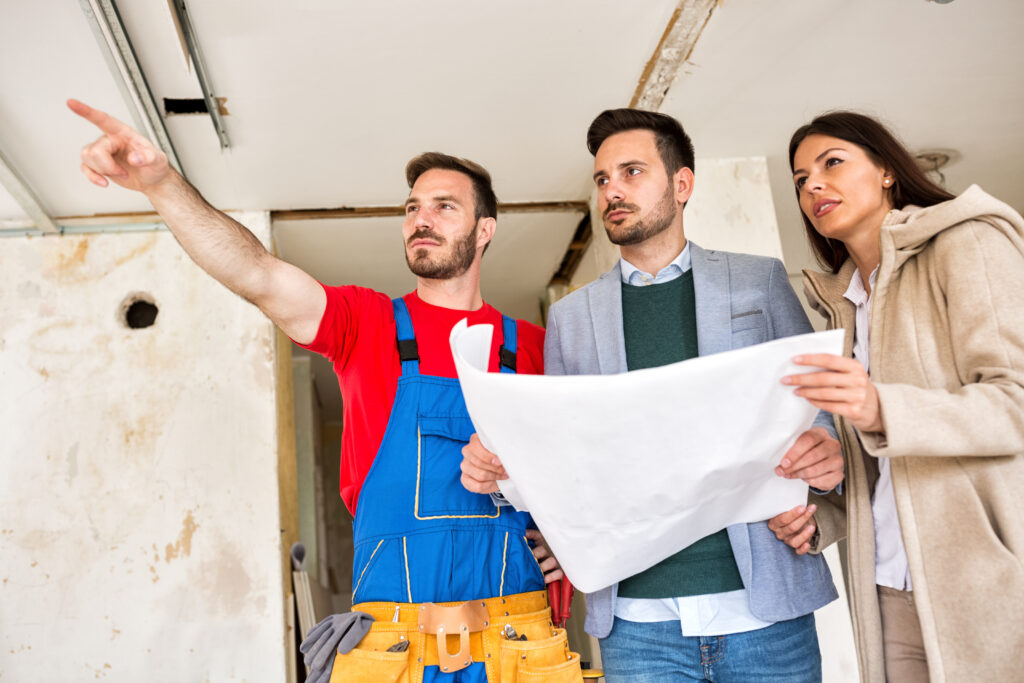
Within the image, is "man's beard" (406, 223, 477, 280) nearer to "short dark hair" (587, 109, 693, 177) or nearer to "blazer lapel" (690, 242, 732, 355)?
"short dark hair" (587, 109, 693, 177)

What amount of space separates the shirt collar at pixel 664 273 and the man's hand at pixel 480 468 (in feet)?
2.11

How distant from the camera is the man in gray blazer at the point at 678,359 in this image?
1.66m

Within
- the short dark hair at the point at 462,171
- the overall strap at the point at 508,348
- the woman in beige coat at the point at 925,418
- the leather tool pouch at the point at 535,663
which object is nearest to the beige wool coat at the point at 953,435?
the woman in beige coat at the point at 925,418

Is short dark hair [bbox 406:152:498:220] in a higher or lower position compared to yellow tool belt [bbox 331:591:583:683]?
higher

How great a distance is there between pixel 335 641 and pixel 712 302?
3.89 feet

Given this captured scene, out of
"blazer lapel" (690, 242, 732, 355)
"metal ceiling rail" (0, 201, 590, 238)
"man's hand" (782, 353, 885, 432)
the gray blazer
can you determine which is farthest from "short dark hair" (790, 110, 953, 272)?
"metal ceiling rail" (0, 201, 590, 238)

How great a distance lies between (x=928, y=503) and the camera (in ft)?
4.79

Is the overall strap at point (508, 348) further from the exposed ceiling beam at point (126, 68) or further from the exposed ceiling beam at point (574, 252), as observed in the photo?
the exposed ceiling beam at point (574, 252)

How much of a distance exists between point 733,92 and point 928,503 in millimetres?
2386

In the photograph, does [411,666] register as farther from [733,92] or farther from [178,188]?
[733,92]

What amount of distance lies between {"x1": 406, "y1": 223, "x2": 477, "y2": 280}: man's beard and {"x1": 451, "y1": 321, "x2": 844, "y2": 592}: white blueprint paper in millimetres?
923

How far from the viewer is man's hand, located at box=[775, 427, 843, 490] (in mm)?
1509

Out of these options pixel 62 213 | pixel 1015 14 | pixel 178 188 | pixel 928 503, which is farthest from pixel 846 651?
pixel 62 213

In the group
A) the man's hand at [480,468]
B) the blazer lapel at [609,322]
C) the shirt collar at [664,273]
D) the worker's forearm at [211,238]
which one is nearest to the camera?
the man's hand at [480,468]
